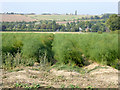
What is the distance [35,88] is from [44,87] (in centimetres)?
25

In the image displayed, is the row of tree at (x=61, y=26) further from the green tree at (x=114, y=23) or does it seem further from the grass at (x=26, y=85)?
the grass at (x=26, y=85)

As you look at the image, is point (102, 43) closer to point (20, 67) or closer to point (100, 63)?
point (100, 63)

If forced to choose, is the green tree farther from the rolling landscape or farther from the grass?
the grass

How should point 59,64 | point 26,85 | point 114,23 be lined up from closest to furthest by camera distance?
point 26,85 < point 59,64 < point 114,23

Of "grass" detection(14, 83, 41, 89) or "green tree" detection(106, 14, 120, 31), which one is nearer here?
"grass" detection(14, 83, 41, 89)

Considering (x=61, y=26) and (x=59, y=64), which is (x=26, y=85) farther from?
(x=61, y=26)

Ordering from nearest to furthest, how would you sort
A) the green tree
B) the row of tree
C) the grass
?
the grass, the row of tree, the green tree

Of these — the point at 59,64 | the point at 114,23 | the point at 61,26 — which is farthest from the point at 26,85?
the point at 61,26

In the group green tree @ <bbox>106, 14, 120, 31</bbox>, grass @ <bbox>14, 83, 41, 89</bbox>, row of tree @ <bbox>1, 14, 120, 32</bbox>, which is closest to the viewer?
grass @ <bbox>14, 83, 41, 89</bbox>

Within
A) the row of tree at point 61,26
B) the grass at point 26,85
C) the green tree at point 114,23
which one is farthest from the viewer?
the green tree at point 114,23

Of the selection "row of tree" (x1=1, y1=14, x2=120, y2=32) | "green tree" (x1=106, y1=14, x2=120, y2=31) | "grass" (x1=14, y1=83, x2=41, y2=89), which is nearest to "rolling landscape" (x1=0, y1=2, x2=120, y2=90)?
"grass" (x1=14, y1=83, x2=41, y2=89)

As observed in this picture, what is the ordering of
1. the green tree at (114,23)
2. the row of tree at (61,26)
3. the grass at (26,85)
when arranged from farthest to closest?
the green tree at (114,23)
the row of tree at (61,26)
the grass at (26,85)

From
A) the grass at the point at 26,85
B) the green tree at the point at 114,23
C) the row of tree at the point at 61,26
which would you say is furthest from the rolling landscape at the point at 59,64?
the green tree at the point at 114,23

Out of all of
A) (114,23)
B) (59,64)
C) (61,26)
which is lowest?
(59,64)
